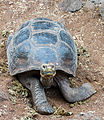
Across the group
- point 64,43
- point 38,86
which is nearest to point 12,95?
point 38,86

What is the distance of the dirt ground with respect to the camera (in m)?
4.04

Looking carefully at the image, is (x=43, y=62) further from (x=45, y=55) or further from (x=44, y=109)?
(x=44, y=109)

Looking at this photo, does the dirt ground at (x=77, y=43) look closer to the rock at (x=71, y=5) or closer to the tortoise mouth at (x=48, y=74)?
the rock at (x=71, y=5)

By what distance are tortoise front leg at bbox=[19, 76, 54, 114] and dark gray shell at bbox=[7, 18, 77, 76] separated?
0.23 m

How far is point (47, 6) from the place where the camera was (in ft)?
23.8

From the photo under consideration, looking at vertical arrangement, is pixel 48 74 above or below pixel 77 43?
above

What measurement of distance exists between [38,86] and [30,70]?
11.6 inches

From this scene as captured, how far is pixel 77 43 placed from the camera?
20.1 ft

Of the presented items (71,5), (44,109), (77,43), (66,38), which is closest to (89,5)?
(71,5)

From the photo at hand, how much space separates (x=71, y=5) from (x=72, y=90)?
3.04m

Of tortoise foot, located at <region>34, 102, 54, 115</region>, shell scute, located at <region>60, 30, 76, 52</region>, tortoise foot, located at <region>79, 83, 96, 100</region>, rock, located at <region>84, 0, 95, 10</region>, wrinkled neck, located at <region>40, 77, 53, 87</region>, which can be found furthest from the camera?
rock, located at <region>84, 0, 95, 10</region>

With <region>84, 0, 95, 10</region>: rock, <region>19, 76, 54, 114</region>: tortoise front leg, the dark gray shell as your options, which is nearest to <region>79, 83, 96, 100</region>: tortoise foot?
the dark gray shell

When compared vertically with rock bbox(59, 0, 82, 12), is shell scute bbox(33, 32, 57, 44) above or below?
above

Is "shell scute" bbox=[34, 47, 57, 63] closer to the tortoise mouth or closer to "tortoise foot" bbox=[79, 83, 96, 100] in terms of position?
the tortoise mouth
